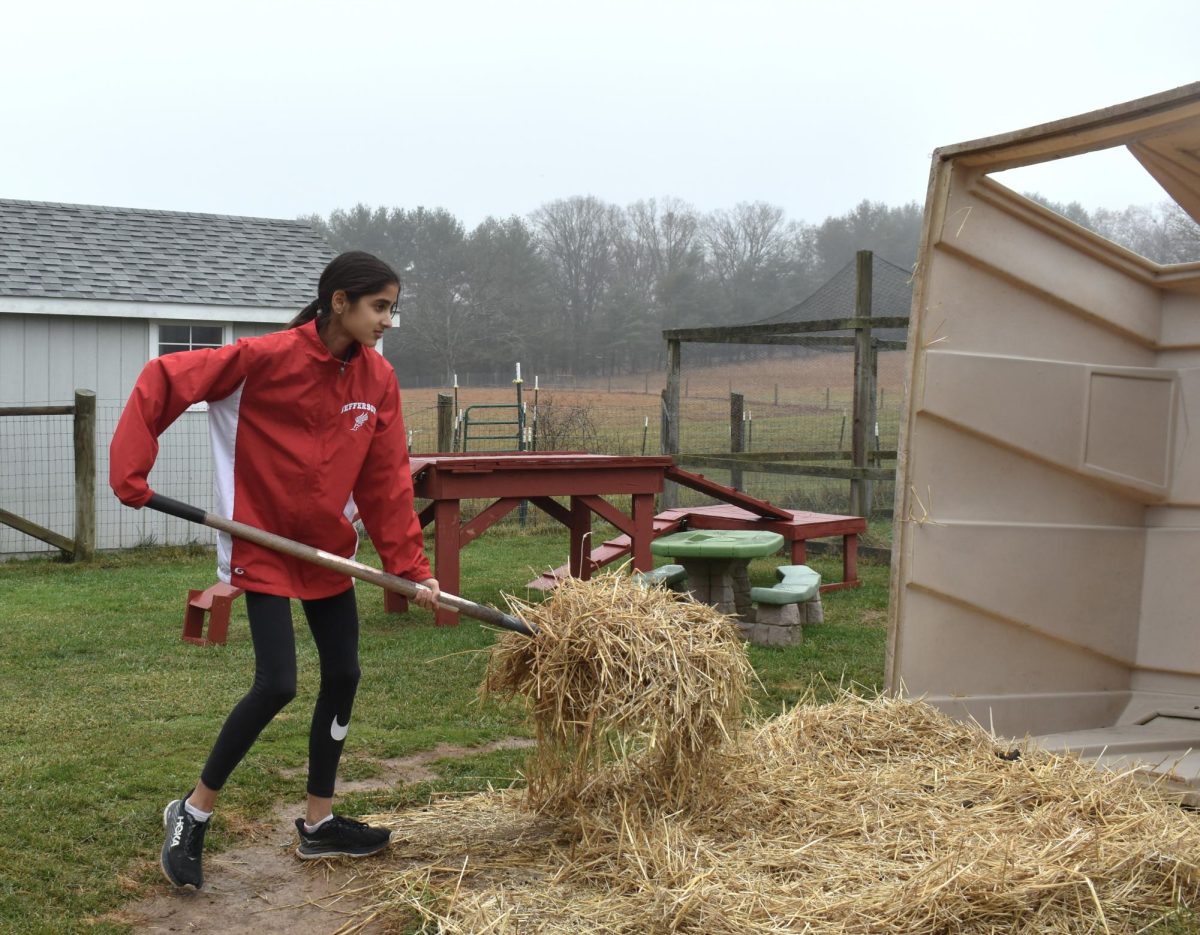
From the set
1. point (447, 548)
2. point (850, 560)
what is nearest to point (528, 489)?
point (447, 548)

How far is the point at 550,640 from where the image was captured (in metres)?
3.85

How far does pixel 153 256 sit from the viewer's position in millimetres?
13664

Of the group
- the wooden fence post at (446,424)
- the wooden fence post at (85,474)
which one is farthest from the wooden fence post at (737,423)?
the wooden fence post at (85,474)

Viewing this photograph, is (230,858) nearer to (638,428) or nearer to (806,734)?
(806,734)

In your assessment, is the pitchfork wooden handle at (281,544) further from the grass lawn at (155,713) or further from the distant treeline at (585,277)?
the distant treeline at (585,277)

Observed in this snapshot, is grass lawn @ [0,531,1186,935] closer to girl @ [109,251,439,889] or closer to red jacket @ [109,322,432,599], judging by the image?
girl @ [109,251,439,889]

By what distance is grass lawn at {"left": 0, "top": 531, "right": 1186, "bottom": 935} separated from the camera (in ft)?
12.3

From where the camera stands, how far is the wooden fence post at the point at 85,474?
36.1ft

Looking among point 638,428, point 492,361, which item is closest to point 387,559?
point 638,428

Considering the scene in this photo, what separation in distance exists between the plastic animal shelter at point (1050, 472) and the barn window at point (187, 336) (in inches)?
373

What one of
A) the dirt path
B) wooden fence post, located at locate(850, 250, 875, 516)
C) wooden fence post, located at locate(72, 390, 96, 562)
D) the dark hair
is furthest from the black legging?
wooden fence post, located at locate(72, 390, 96, 562)

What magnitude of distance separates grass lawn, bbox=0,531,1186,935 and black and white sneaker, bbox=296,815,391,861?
1.11 feet

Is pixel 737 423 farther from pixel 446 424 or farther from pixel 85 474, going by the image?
pixel 85 474

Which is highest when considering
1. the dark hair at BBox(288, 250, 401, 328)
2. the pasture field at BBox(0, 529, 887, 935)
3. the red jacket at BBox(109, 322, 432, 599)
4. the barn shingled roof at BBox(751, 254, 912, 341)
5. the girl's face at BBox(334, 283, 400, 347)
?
the barn shingled roof at BBox(751, 254, 912, 341)
